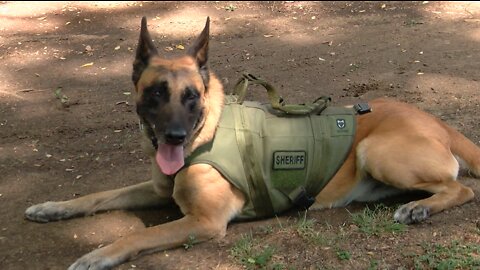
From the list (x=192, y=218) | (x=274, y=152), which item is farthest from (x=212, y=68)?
(x=192, y=218)

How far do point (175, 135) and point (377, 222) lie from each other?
155 centimetres

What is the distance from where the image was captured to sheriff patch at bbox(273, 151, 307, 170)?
13.8 ft

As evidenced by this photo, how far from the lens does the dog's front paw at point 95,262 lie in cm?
368

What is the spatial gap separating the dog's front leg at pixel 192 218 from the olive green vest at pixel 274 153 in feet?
0.26

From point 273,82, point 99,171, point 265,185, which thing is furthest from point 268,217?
point 273,82

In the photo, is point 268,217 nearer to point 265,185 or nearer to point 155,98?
point 265,185

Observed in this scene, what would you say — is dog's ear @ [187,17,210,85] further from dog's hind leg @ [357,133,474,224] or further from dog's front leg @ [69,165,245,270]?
dog's hind leg @ [357,133,474,224]

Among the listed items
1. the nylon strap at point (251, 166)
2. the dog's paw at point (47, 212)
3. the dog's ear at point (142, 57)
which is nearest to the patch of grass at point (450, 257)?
the nylon strap at point (251, 166)

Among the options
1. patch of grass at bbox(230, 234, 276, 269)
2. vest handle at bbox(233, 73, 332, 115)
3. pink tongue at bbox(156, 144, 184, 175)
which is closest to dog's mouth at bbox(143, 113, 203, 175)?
pink tongue at bbox(156, 144, 184, 175)

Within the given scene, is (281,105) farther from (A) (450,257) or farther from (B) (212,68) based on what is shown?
(B) (212,68)

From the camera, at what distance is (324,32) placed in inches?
354

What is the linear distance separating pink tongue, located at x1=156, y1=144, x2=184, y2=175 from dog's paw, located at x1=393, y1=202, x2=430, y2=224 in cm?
158

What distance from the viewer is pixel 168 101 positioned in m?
3.92

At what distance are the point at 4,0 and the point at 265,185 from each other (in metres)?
8.71
